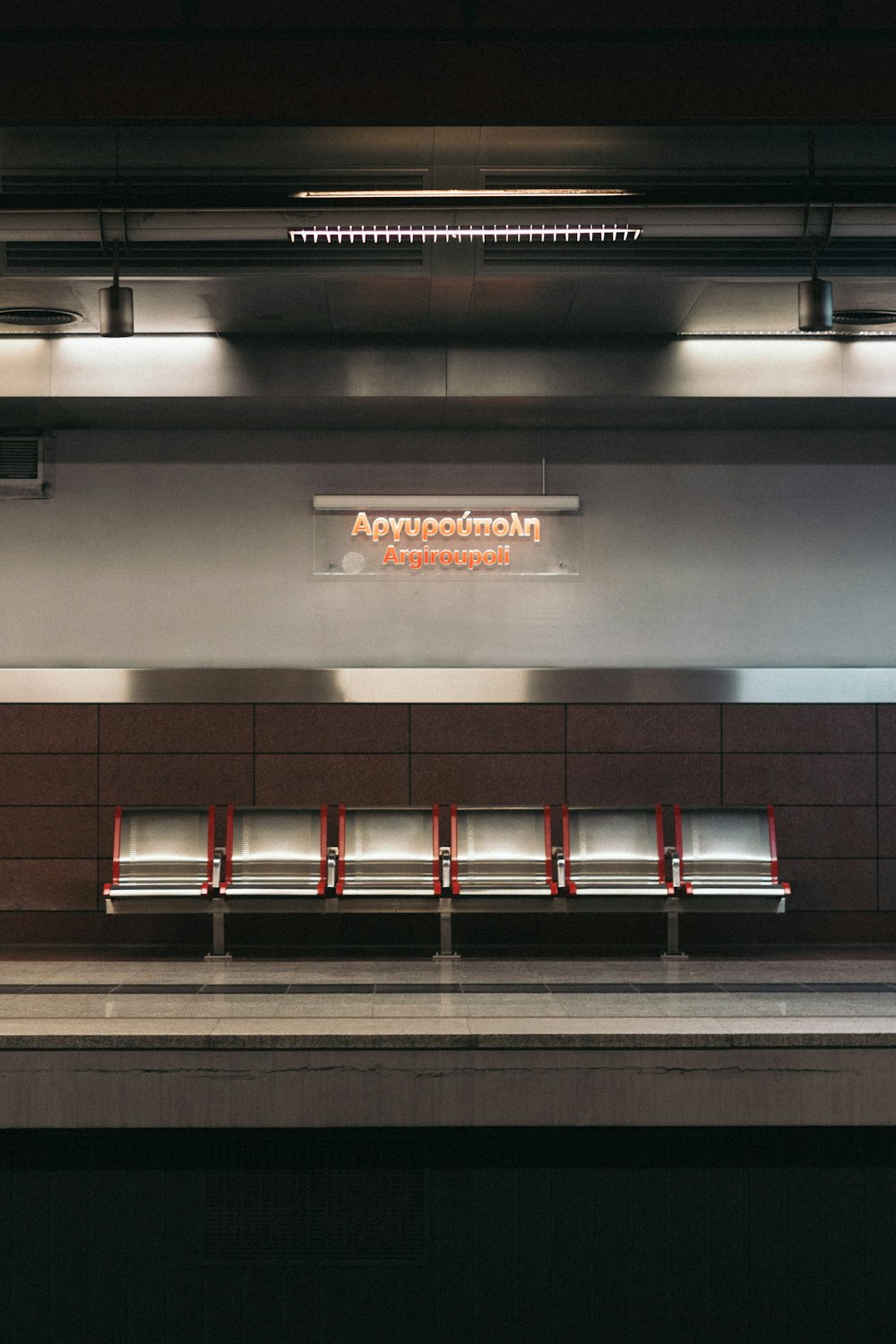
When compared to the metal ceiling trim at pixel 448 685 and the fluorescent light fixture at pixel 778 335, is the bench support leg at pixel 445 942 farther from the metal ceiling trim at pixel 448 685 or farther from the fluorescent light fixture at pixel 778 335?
Result: the fluorescent light fixture at pixel 778 335

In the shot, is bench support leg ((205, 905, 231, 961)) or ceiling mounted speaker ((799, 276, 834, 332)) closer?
ceiling mounted speaker ((799, 276, 834, 332))

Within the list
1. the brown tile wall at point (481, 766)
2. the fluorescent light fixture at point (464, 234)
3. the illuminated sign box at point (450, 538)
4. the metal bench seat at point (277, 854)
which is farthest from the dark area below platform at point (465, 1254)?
the illuminated sign box at point (450, 538)

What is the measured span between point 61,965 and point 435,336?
4152 mm

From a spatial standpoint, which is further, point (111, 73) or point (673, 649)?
point (673, 649)

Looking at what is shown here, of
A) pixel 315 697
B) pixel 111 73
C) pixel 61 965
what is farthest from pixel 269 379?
pixel 61 965

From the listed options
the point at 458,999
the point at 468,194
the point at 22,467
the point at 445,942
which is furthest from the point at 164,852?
the point at 468,194

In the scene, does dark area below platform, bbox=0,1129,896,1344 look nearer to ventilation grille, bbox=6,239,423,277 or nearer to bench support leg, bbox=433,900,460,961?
bench support leg, bbox=433,900,460,961

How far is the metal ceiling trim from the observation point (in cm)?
727

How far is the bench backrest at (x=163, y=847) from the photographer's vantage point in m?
6.64

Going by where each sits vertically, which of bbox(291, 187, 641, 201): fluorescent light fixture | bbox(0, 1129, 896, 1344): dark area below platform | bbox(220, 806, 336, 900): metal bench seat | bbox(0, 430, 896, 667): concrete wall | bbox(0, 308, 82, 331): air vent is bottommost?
bbox(0, 1129, 896, 1344): dark area below platform

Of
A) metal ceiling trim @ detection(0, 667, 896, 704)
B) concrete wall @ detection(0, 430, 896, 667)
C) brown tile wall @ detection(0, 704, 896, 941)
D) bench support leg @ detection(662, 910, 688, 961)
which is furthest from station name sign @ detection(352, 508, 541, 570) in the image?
bench support leg @ detection(662, 910, 688, 961)

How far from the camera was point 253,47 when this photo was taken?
3.70m

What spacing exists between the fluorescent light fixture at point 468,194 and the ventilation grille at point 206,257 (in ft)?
2.57

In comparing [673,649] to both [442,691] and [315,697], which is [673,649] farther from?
[315,697]
